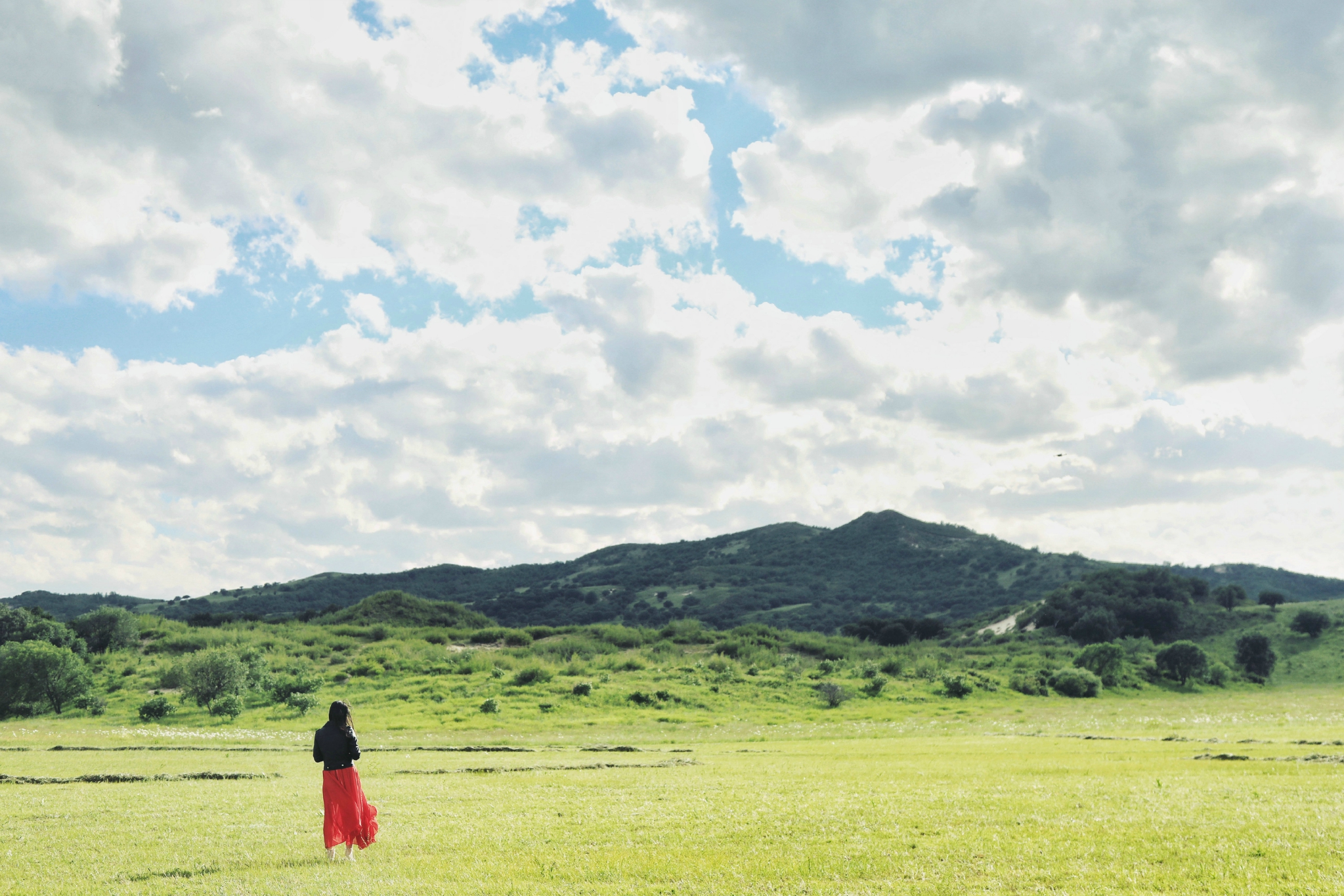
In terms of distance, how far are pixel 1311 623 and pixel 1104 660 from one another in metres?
39.2

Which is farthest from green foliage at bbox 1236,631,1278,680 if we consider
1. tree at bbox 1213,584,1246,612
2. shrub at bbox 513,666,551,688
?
shrub at bbox 513,666,551,688

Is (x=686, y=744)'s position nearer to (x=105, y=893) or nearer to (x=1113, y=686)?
(x=105, y=893)

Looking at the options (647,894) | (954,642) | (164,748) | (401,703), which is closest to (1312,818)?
(647,894)

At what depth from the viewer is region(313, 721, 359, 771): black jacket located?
1567 cm

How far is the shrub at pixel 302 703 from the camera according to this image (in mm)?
60553

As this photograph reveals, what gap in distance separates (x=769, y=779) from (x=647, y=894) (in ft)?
50.1

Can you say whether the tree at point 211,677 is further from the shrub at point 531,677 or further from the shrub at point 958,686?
the shrub at point 958,686

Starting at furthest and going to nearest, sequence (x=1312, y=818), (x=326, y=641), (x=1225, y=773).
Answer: (x=326, y=641) < (x=1225, y=773) < (x=1312, y=818)

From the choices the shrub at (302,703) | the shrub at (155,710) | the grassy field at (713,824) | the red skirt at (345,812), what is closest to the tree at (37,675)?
the shrub at (155,710)

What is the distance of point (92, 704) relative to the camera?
63.2 meters

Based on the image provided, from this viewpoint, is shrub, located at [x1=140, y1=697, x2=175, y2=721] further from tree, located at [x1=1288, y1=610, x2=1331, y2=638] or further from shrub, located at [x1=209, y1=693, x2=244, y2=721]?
tree, located at [x1=1288, y1=610, x2=1331, y2=638]

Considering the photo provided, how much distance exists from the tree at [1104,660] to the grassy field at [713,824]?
2032 inches

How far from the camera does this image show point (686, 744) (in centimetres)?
4722

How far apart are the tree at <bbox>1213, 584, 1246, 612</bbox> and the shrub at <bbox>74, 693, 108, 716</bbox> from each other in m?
143
